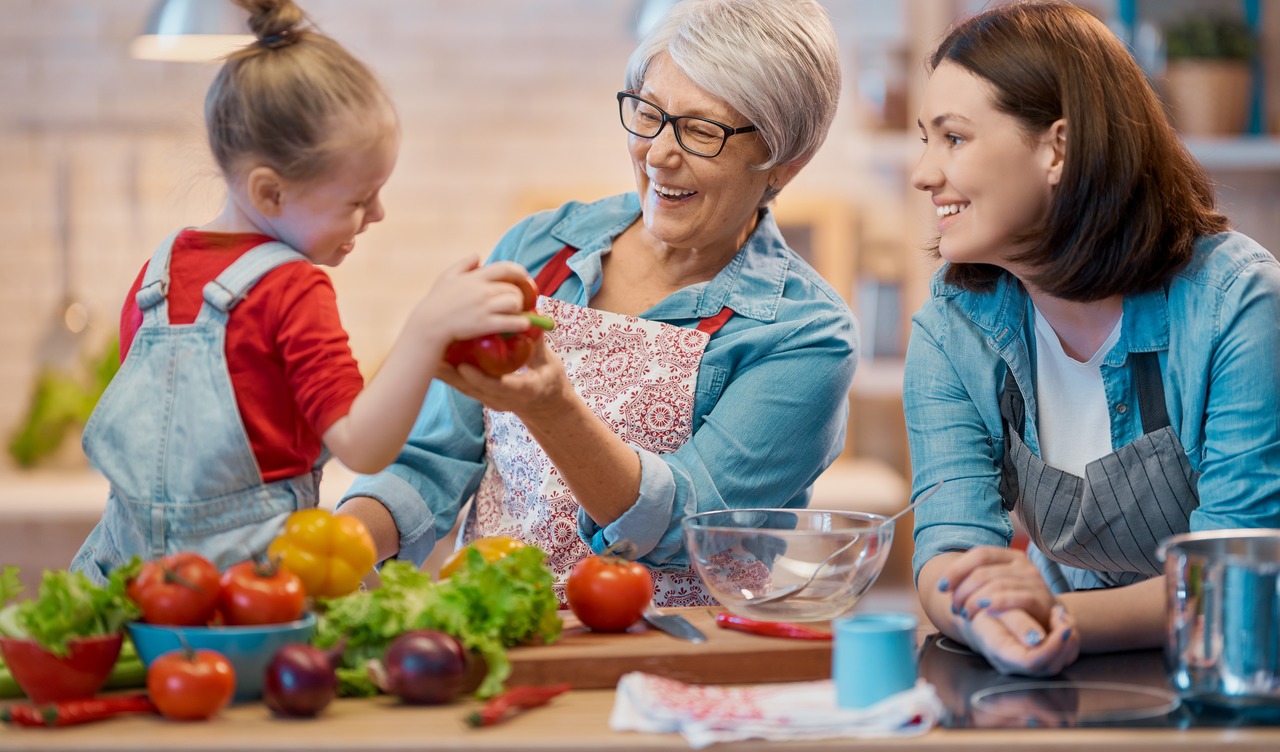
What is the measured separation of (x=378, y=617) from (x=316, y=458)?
255 millimetres

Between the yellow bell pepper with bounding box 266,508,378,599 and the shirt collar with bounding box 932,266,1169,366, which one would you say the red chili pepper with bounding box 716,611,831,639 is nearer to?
the yellow bell pepper with bounding box 266,508,378,599

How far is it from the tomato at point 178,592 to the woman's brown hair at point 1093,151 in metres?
1.03

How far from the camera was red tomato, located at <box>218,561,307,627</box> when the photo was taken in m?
1.22

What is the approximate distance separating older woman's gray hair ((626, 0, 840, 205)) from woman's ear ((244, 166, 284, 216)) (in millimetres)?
672

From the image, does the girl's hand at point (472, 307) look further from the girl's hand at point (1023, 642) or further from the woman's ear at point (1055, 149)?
the woman's ear at point (1055, 149)

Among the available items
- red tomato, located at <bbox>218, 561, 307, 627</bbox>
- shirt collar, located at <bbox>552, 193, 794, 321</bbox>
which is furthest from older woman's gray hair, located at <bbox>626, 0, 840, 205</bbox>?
red tomato, located at <bbox>218, 561, 307, 627</bbox>

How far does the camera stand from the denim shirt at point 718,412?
1.79 m

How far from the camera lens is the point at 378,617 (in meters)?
1.27

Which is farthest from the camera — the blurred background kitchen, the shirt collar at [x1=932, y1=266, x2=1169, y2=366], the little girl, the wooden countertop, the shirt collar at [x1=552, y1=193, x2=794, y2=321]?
the blurred background kitchen

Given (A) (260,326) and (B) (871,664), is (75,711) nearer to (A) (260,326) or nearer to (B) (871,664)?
(A) (260,326)

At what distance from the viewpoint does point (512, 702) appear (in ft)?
3.98

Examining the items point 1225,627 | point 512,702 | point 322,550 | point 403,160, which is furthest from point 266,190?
point 403,160

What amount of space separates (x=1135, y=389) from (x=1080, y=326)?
0.12 metres

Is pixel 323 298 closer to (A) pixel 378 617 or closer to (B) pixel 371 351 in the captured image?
(A) pixel 378 617
